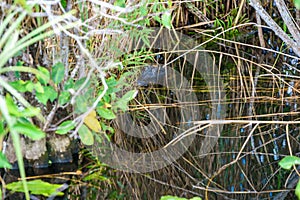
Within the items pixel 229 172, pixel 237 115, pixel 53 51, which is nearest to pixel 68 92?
pixel 53 51

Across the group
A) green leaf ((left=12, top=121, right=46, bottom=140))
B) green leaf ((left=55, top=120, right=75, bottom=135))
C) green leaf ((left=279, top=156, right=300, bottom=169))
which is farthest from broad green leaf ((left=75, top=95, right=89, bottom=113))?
green leaf ((left=279, top=156, right=300, bottom=169))

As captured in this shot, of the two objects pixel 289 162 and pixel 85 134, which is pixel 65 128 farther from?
pixel 289 162

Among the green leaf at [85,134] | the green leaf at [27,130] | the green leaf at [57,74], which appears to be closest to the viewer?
the green leaf at [27,130]

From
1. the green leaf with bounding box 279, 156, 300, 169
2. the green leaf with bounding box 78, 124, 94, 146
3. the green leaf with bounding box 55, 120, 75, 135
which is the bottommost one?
the green leaf with bounding box 279, 156, 300, 169

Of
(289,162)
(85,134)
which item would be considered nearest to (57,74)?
(85,134)

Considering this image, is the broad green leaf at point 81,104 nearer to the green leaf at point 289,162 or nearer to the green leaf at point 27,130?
the green leaf at point 27,130

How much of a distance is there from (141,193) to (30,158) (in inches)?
12.7

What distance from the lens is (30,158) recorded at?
5.13 feet

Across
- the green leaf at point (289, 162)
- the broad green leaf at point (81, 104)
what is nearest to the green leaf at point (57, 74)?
the broad green leaf at point (81, 104)

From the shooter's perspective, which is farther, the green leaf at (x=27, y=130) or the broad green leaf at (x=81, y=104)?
the broad green leaf at (x=81, y=104)

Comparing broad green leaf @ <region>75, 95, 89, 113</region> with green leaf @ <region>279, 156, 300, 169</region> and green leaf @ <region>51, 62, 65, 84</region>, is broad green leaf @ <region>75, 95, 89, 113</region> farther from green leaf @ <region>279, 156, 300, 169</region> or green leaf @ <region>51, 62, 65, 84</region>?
green leaf @ <region>279, 156, 300, 169</region>

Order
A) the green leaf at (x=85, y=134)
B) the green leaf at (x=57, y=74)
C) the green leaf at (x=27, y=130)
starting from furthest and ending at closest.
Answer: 1. the green leaf at (x=85, y=134)
2. the green leaf at (x=57, y=74)
3. the green leaf at (x=27, y=130)

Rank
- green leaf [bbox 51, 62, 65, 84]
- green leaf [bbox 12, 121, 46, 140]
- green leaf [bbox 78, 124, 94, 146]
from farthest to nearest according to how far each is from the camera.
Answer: green leaf [bbox 78, 124, 94, 146] → green leaf [bbox 51, 62, 65, 84] → green leaf [bbox 12, 121, 46, 140]

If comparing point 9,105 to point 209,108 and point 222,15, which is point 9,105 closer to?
point 209,108
